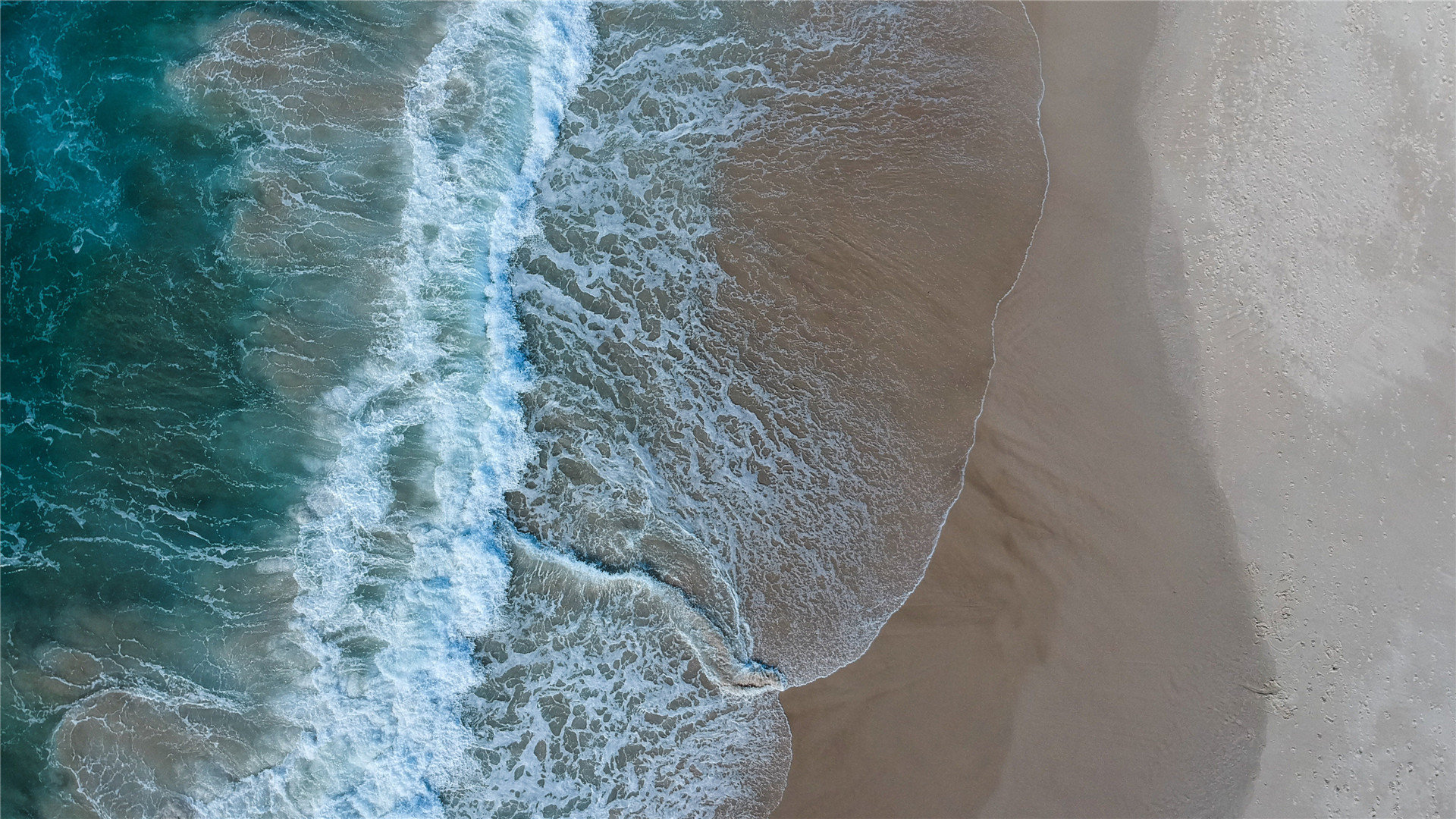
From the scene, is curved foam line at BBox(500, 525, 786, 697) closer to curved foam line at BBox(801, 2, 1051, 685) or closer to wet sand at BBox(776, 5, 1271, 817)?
wet sand at BBox(776, 5, 1271, 817)

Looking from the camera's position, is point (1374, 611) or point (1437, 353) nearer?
point (1374, 611)

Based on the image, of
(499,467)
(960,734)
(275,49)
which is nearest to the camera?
(960,734)

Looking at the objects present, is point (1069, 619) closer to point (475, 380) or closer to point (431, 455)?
point (475, 380)

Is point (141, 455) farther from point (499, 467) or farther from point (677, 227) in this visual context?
point (677, 227)

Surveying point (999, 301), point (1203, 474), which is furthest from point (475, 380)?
point (1203, 474)

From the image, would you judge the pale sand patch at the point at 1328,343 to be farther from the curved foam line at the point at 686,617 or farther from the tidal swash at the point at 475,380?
the curved foam line at the point at 686,617

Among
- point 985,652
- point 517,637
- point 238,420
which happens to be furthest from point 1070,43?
point 238,420
